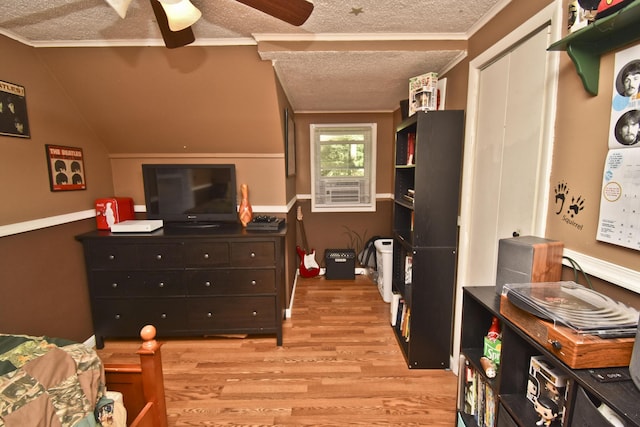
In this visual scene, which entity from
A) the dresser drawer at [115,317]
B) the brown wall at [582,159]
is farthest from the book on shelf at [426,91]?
the dresser drawer at [115,317]

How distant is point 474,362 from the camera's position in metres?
1.28

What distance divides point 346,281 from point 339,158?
1.61 meters

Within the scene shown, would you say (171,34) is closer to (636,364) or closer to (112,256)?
(112,256)

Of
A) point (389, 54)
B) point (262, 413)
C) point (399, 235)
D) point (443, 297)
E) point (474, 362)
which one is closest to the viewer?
point (474, 362)

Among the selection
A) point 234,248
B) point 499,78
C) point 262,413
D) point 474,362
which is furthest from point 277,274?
point 499,78

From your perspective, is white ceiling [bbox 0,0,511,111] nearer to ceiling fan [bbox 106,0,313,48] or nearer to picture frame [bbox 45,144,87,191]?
ceiling fan [bbox 106,0,313,48]

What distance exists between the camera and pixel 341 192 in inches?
149

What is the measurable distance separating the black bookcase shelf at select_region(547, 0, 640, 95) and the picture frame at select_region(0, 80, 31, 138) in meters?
2.78

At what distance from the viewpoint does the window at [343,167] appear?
12.1ft

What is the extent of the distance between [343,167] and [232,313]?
7.43 ft

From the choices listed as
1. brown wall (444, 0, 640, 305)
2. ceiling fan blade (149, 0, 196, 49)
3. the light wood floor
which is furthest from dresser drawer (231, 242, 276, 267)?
brown wall (444, 0, 640, 305)

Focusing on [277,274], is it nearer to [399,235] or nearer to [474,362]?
[399,235]

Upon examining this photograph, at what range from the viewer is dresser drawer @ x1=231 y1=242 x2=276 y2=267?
229 centimetres

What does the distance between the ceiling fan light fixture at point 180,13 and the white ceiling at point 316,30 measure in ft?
0.88
